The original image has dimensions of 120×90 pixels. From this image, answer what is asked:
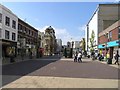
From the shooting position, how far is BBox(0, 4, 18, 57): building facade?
4830 centimetres

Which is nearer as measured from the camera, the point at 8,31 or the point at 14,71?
the point at 14,71

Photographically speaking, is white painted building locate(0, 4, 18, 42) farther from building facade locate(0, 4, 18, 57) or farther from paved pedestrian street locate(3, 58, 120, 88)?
paved pedestrian street locate(3, 58, 120, 88)

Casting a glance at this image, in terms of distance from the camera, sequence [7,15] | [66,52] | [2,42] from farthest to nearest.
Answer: [66,52], [7,15], [2,42]

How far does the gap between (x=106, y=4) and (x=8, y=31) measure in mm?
45328

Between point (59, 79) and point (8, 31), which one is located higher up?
point (8, 31)

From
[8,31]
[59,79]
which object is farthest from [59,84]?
[8,31]

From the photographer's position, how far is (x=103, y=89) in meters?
12.2

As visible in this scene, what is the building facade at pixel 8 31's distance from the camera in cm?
4830

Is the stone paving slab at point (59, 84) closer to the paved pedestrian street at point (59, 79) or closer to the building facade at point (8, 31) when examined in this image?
the paved pedestrian street at point (59, 79)

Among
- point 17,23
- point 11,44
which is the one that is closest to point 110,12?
point 17,23

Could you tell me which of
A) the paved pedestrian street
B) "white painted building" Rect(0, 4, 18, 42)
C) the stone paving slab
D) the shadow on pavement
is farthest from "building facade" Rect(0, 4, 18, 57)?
the stone paving slab

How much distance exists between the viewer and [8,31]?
5266 centimetres

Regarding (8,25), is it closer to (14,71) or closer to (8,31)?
(8,31)

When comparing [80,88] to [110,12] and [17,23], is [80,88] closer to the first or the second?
[17,23]
